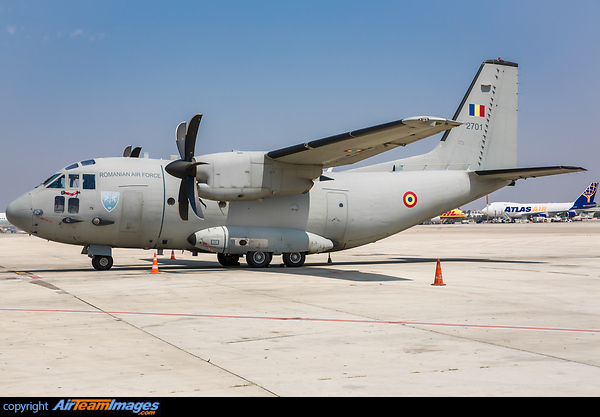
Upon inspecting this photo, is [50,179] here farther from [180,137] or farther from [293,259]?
[293,259]

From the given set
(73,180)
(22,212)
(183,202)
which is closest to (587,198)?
(183,202)

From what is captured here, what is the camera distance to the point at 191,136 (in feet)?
66.8

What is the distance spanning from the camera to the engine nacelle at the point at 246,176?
66.0 feet

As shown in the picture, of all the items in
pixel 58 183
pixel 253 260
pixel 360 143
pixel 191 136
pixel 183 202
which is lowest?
pixel 253 260

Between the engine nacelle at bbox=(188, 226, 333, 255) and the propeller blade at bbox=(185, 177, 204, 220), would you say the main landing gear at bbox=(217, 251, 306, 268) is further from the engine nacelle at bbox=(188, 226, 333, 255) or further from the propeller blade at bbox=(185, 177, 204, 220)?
the propeller blade at bbox=(185, 177, 204, 220)

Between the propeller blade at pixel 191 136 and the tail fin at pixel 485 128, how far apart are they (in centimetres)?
1043

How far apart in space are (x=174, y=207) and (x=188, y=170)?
5.98 feet

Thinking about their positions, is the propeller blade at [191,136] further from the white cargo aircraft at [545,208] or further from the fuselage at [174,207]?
the white cargo aircraft at [545,208]

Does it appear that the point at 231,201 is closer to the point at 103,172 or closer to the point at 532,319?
the point at 103,172

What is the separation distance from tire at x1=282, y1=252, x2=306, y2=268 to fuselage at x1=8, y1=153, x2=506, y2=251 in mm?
1134

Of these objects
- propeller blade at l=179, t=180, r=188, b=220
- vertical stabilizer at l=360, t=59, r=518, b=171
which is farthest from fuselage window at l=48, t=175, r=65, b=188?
vertical stabilizer at l=360, t=59, r=518, b=171

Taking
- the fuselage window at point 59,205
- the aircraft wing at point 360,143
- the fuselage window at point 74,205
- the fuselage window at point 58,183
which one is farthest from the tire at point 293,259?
the fuselage window at point 58,183

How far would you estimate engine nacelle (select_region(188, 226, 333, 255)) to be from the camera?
69.8ft
